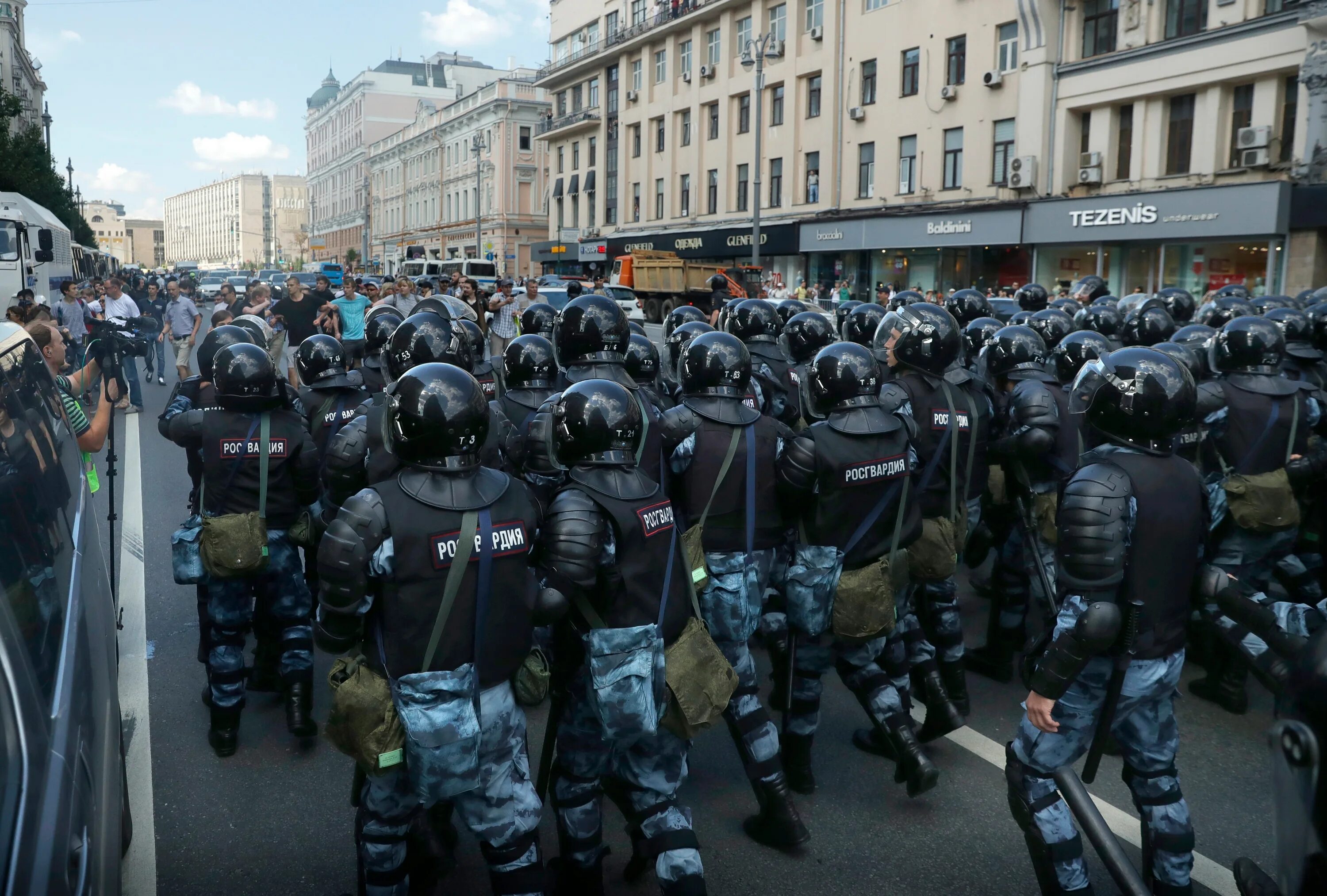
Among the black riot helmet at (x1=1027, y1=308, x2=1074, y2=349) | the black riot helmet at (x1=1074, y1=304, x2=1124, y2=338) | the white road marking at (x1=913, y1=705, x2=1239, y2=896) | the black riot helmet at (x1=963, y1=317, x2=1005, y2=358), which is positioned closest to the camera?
the white road marking at (x1=913, y1=705, x2=1239, y2=896)

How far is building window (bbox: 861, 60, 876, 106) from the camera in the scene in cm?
3350

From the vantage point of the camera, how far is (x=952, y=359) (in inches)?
208

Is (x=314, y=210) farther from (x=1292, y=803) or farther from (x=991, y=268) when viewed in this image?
(x=1292, y=803)

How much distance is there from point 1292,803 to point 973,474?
4.09 metres

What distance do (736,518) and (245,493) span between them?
7.67 feet

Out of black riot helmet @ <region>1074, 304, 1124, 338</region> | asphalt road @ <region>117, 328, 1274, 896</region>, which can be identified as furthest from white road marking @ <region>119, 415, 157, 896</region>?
black riot helmet @ <region>1074, 304, 1124, 338</region>

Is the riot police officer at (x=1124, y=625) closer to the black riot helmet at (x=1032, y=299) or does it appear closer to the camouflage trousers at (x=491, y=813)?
the camouflage trousers at (x=491, y=813)

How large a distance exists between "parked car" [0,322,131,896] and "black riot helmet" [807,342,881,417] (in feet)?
9.24

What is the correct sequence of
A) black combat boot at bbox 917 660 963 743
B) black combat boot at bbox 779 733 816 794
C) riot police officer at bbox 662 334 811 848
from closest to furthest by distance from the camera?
riot police officer at bbox 662 334 811 848, black combat boot at bbox 779 733 816 794, black combat boot at bbox 917 660 963 743

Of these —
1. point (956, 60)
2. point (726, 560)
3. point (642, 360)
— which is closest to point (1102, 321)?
point (642, 360)

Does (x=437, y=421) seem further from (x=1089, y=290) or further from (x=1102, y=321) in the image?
(x=1089, y=290)

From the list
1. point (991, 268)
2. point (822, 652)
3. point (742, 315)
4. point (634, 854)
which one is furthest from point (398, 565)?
point (991, 268)

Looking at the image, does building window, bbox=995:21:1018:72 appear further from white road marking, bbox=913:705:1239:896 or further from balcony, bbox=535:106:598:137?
white road marking, bbox=913:705:1239:896

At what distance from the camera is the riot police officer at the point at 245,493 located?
187 inches
